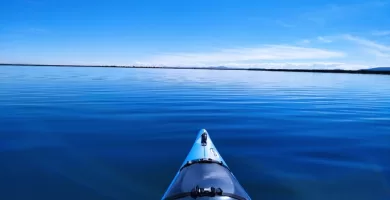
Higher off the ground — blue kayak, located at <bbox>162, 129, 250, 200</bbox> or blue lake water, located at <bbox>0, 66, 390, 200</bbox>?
blue kayak, located at <bbox>162, 129, 250, 200</bbox>

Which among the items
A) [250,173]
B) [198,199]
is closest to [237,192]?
[198,199]

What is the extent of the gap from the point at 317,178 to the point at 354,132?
660cm

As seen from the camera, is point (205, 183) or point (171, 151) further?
point (171, 151)

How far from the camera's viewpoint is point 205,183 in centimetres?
456

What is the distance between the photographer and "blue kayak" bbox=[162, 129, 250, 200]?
417 cm

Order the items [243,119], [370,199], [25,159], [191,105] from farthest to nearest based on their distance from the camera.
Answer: [191,105], [243,119], [25,159], [370,199]

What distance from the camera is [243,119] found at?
50.0 feet

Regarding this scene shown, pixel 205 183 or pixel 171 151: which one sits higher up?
pixel 205 183

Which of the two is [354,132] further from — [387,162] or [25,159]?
[25,159]

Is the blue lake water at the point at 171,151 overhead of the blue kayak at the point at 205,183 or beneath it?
beneath

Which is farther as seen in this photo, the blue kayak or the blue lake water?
the blue lake water

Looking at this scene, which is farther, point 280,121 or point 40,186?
point 280,121

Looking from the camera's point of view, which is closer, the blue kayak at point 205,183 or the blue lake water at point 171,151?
the blue kayak at point 205,183

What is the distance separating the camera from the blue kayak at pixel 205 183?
164 inches
